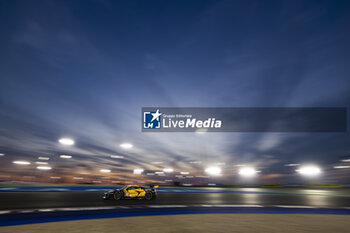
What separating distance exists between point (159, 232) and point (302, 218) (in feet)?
17.2

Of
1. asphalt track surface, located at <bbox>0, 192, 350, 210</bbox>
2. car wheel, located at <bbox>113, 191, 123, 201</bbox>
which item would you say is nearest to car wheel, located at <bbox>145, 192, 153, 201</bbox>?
asphalt track surface, located at <bbox>0, 192, 350, 210</bbox>

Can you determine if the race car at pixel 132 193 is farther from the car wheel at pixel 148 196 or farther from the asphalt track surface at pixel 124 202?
the asphalt track surface at pixel 124 202

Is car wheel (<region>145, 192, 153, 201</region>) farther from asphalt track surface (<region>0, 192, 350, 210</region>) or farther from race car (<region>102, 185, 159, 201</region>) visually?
asphalt track surface (<region>0, 192, 350, 210</region>)

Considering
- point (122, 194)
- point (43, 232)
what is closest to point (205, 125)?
point (122, 194)

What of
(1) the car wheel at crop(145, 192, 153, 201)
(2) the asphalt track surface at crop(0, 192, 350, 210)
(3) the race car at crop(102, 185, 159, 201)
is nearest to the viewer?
(2) the asphalt track surface at crop(0, 192, 350, 210)

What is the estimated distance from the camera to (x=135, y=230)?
519 cm

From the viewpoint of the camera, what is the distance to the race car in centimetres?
1174

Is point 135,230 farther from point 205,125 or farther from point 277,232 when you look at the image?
point 205,125

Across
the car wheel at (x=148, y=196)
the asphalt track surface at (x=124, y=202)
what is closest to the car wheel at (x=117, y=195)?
the asphalt track surface at (x=124, y=202)

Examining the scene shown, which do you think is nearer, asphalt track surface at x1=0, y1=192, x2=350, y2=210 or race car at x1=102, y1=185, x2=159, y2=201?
asphalt track surface at x1=0, y1=192, x2=350, y2=210

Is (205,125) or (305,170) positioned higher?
(205,125)

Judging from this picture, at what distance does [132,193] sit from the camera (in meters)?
12.3

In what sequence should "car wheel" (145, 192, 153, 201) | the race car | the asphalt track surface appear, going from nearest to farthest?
the asphalt track surface
the race car
"car wheel" (145, 192, 153, 201)

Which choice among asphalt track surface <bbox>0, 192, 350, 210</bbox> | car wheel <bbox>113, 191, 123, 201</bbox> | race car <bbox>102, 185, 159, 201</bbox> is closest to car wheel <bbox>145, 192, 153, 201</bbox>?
race car <bbox>102, 185, 159, 201</bbox>
